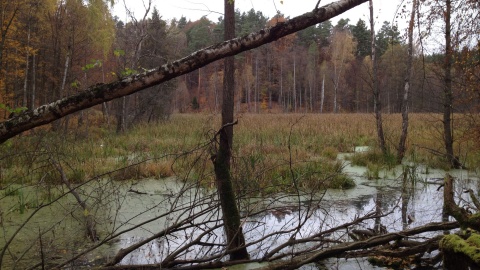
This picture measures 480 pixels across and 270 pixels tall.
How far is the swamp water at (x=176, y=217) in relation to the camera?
13.4 feet

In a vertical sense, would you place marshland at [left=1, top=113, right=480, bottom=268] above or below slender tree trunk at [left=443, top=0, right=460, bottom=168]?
below

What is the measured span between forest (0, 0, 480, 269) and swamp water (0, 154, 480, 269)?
4cm

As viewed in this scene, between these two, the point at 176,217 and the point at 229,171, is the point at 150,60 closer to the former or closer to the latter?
the point at 176,217

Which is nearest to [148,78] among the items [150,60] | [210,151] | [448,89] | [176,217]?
[210,151]

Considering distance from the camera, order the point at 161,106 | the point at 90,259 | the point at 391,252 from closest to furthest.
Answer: the point at 391,252 < the point at 90,259 < the point at 161,106

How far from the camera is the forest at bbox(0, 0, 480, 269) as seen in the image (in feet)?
10.8

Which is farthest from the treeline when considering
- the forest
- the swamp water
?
the swamp water

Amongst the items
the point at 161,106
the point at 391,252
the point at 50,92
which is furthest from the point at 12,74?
the point at 391,252

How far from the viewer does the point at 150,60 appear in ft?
67.5

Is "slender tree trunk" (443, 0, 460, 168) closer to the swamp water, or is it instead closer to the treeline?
the treeline

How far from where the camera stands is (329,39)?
176 ft

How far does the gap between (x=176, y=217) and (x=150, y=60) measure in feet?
52.8

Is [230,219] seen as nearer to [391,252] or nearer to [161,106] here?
[391,252]

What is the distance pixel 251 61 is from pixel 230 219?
152 ft
